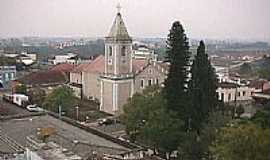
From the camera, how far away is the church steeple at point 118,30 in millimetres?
10273

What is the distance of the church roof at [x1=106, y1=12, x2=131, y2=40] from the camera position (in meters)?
10.3

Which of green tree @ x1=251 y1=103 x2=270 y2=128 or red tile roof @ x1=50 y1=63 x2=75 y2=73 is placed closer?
green tree @ x1=251 y1=103 x2=270 y2=128

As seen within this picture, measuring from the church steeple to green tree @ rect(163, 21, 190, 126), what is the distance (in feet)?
10.4

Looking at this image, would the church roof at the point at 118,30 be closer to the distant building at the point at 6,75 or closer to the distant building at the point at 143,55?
the distant building at the point at 143,55

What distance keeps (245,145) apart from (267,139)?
21cm

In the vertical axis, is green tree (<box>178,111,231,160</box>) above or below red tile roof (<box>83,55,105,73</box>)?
below

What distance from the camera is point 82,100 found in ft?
39.6

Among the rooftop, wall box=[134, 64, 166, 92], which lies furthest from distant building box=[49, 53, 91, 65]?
the rooftop

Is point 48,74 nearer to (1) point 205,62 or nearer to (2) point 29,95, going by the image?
(2) point 29,95

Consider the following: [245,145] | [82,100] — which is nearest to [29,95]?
[82,100]

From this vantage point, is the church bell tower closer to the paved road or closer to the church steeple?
the church steeple

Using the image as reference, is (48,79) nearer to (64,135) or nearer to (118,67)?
(118,67)

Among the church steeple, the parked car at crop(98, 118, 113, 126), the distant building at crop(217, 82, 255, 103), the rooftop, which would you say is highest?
the church steeple

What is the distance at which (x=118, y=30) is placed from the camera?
10281 mm
